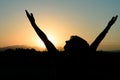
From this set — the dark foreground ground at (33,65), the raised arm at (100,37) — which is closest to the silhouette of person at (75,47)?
the raised arm at (100,37)

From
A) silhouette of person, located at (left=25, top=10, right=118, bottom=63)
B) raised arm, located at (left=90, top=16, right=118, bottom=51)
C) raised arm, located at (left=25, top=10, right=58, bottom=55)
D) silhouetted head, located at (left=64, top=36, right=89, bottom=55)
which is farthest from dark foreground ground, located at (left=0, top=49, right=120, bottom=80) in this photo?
silhouetted head, located at (left=64, top=36, right=89, bottom=55)

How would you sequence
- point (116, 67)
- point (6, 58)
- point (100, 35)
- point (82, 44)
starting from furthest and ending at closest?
point (6, 58) < point (116, 67) < point (100, 35) < point (82, 44)

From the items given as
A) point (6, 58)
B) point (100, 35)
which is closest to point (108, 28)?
point (100, 35)

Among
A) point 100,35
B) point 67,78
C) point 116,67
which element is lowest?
point 67,78

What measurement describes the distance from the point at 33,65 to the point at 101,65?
27.5ft

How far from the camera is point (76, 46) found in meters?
6.43

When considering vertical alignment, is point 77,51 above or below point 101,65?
below

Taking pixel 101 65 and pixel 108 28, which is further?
pixel 101 65

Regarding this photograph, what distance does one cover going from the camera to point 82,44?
6406 mm

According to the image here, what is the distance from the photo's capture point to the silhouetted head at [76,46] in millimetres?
6414

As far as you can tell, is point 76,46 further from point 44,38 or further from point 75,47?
point 44,38

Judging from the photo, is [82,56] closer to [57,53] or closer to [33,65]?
[57,53]

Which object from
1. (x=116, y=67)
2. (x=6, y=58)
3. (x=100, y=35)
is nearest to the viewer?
(x=100, y=35)

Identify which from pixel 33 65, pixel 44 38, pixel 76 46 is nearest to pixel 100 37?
pixel 76 46
